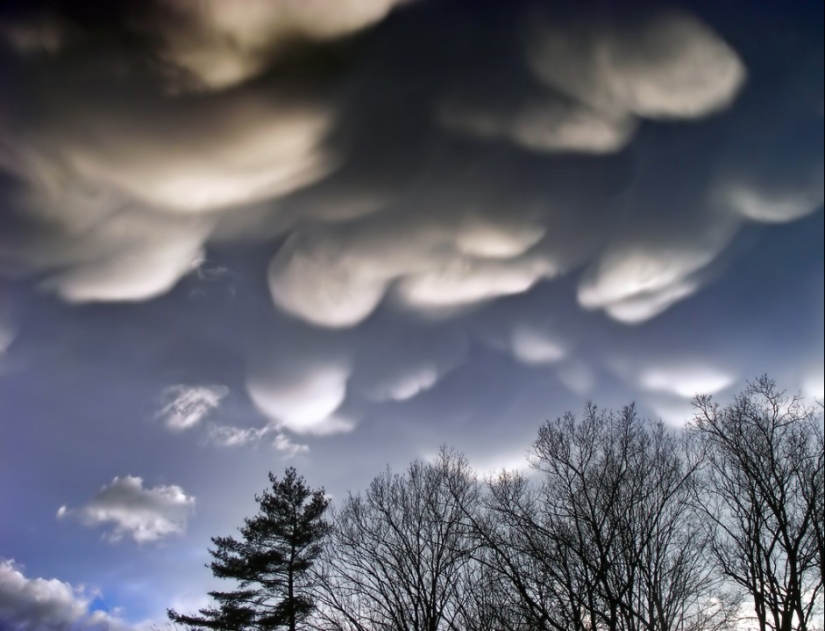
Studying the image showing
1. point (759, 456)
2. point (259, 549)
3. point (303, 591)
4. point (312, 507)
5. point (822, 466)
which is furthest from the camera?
point (312, 507)

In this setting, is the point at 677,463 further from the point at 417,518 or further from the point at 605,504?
the point at 417,518

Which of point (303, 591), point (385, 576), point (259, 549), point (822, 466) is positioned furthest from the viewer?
point (259, 549)

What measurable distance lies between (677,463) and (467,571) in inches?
403

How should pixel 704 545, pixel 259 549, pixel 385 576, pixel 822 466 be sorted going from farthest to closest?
pixel 259 549
pixel 385 576
pixel 704 545
pixel 822 466

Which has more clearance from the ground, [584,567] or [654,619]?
[584,567]

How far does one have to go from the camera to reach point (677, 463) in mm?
23406

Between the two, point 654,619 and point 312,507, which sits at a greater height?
point 312,507

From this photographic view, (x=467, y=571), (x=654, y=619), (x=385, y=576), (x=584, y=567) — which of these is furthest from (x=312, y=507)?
→ (x=654, y=619)

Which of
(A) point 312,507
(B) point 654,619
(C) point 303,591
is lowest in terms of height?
(B) point 654,619

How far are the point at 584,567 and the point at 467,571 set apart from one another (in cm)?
583

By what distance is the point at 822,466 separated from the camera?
67.6 feet

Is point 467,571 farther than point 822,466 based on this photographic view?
Yes

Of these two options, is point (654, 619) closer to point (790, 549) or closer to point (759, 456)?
point (790, 549)

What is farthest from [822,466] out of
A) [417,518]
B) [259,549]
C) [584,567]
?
[259,549]
